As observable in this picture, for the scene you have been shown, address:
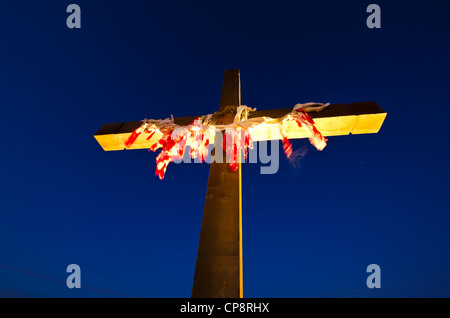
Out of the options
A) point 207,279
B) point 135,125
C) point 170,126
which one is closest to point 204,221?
point 207,279

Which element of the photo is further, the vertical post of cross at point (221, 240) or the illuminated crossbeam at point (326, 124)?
the illuminated crossbeam at point (326, 124)

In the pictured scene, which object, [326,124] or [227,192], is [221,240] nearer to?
[227,192]

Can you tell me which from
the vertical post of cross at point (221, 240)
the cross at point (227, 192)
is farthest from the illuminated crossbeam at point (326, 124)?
the vertical post of cross at point (221, 240)

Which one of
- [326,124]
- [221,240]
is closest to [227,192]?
[221,240]

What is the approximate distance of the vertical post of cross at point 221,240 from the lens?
5.88ft

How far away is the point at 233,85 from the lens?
3514 millimetres

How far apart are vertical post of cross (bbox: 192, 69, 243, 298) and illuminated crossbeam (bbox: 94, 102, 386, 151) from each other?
76 centimetres

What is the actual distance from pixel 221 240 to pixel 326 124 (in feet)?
6.29

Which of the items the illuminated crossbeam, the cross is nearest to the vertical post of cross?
the cross

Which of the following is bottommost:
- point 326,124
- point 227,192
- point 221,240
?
point 221,240

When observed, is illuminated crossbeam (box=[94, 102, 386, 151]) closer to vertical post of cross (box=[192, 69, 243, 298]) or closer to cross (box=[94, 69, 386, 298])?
cross (box=[94, 69, 386, 298])

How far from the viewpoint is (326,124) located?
2.96 m

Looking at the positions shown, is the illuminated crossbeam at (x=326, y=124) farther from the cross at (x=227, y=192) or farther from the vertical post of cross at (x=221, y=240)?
the vertical post of cross at (x=221, y=240)

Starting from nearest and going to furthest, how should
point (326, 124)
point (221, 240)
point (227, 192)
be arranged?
1. point (221, 240)
2. point (227, 192)
3. point (326, 124)
